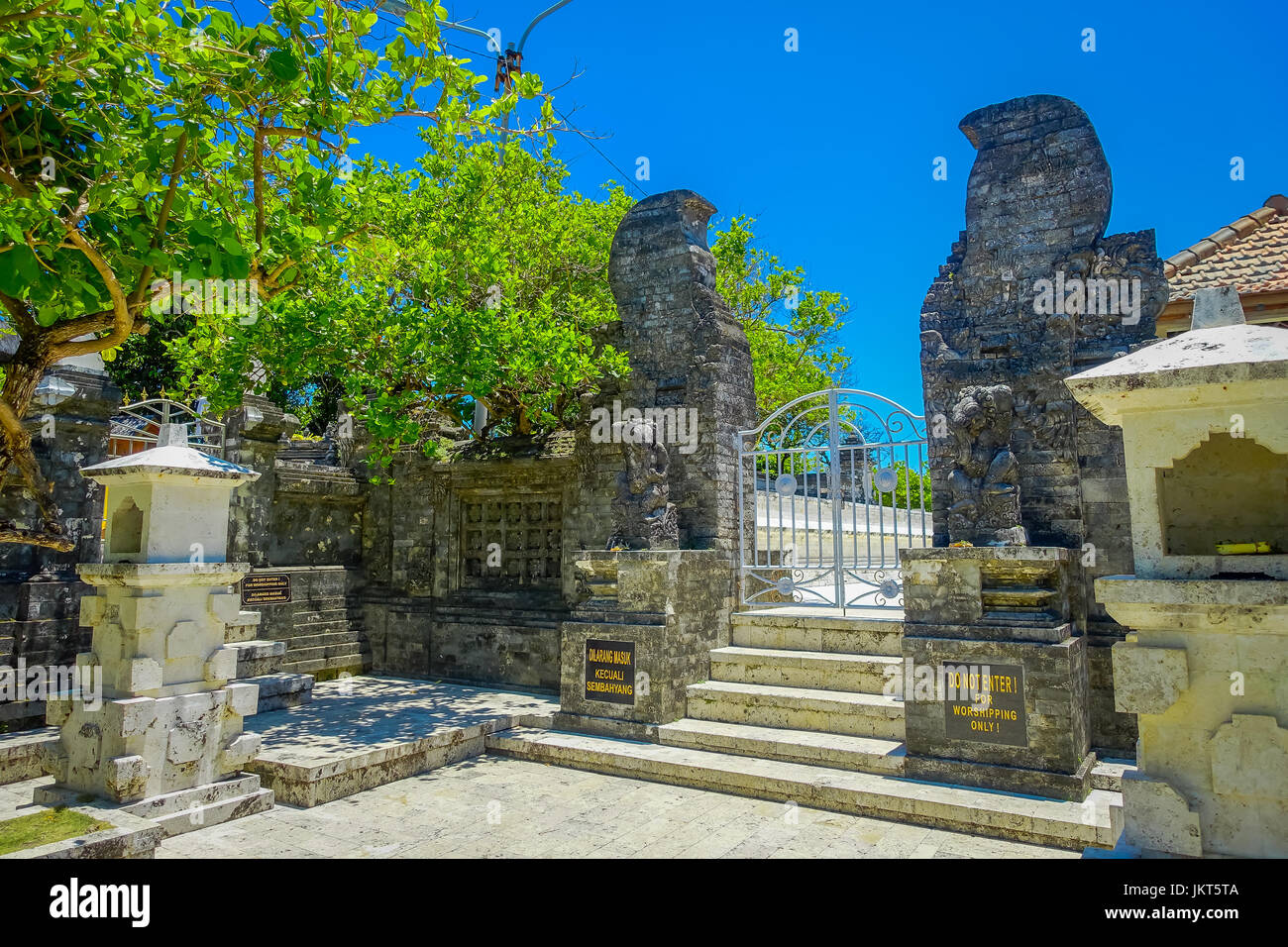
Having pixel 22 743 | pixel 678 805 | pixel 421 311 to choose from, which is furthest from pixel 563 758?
pixel 421 311

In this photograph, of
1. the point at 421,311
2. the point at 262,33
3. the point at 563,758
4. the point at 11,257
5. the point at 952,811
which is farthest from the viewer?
the point at 421,311

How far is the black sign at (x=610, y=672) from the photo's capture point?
25.0 ft

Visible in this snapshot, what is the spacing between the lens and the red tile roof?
9.39 meters

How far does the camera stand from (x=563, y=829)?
5.55 m

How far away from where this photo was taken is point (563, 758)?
7.28 meters

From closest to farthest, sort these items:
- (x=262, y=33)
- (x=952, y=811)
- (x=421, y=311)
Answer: (x=262, y=33), (x=952, y=811), (x=421, y=311)

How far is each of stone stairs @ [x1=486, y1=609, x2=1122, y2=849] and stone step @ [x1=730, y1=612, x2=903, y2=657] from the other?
0.01m

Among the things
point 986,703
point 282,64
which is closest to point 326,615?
point 282,64

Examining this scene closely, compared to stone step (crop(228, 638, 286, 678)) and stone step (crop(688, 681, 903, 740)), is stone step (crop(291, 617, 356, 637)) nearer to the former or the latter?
stone step (crop(228, 638, 286, 678))

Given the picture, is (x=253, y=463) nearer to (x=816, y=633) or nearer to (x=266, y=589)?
(x=266, y=589)

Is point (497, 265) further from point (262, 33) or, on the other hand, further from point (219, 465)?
point (262, 33)

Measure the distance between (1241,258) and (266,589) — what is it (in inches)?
536

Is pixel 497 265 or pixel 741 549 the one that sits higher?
pixel 497 265

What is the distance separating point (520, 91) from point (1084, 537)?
6.17 metres
